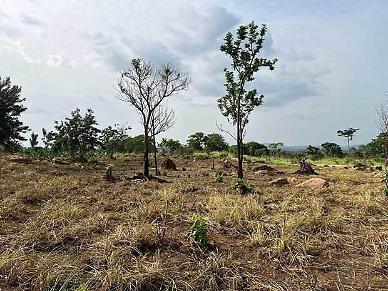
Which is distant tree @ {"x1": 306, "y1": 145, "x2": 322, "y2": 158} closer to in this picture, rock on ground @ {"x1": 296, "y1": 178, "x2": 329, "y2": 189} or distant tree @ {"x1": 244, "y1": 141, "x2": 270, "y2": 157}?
distant tree @ {"x1": 244, "y1": 141, "x2": 270, "y2": 157}

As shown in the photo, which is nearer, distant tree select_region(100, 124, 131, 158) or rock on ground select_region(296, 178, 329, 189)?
rock on ground select_region(296, 178, 329, 189)

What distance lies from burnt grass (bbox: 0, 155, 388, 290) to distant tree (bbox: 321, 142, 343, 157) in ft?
71.3

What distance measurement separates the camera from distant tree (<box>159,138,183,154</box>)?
96.4ft

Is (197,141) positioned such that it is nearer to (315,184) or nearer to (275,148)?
(275,148)

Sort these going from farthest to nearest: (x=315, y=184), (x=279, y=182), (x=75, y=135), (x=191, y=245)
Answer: (x=75, y=135), (x=279, y=182), (x=315, y=184), (x=191, y=245)

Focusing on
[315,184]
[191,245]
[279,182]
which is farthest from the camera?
[279,182]

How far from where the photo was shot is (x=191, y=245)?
16.2ft

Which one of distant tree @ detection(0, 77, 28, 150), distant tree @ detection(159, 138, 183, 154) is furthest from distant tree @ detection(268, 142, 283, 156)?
distant tree @ detection(0, 77, 28, 150)

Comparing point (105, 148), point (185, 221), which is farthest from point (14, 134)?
point (185, 221)

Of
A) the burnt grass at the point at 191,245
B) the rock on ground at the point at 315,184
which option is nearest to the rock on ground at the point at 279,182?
the rock on ground at the point at 315,184

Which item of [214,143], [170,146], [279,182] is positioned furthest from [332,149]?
[279,182]

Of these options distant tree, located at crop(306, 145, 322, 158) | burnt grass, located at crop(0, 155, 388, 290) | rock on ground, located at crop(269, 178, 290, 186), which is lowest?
burnt grass, located at crop(0, 155, 388, 290)

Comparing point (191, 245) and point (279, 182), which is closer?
point (191, 245)

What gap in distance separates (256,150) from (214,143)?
10.7 feet
